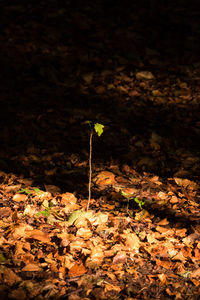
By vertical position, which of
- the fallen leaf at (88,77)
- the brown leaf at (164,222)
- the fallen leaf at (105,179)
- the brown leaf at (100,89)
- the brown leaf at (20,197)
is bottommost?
the fallen leaf at (105,179)

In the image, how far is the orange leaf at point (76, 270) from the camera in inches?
82.0

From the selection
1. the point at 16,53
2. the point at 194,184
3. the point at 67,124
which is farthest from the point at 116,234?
the point at 16,53

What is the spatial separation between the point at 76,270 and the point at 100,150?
1.75 m

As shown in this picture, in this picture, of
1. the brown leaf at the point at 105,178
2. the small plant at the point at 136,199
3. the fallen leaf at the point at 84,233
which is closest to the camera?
the fallen leaf at the point at 84,233

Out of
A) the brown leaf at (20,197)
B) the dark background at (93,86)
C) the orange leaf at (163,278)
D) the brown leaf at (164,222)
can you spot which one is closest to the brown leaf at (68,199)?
the dark background at (93,86)

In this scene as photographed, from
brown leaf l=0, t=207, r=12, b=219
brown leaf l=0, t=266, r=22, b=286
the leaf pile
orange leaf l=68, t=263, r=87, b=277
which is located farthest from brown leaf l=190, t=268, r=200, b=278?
brown leaf l=0, t=207, r=12, b=219

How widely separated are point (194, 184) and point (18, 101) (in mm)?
2552

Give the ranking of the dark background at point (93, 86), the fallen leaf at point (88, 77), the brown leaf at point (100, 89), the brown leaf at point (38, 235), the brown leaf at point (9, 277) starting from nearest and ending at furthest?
the brown leaf at point (9, 277) → the brown leaf at point (38, 235) → the dark background at point (93, 86) → the brown leaf at point (100, 89) → the fallen leaf at point (88, 77)

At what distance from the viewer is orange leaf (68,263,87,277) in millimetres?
2084

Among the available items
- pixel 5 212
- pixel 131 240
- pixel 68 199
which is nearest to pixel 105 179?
pixel 68 199

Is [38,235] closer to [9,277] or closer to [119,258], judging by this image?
[9,277]

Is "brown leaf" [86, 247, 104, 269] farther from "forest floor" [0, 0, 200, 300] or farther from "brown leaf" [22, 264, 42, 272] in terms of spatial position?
"brown leaf" [22, 264, 42, 272]

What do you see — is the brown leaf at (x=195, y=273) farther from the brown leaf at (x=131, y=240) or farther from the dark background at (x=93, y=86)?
the dark background at (x=93, y=86)

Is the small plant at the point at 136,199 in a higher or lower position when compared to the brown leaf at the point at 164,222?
higher
